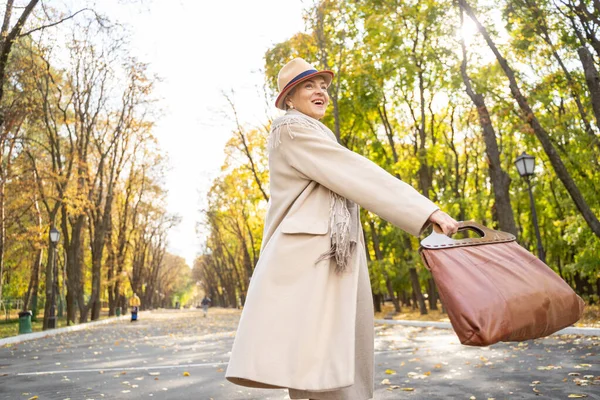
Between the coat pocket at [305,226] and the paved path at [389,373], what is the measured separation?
3.29m

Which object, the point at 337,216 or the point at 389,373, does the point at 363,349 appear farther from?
the point at 389,373

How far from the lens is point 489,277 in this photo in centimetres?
230

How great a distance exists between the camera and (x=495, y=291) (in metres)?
2.24

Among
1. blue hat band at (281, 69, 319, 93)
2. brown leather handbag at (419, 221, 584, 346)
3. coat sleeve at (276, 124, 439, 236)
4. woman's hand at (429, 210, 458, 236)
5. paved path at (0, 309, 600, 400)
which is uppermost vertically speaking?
blue hat band at (281, 69, 319, 93)

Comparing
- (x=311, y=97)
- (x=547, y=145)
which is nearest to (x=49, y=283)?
(x=547, y=145)

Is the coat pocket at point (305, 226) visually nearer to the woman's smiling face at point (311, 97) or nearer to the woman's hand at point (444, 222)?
the woman's hand at point (444, 222)

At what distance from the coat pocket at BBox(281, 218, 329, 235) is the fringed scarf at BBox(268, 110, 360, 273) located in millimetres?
38

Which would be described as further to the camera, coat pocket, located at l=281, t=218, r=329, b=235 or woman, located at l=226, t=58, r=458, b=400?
coat pocket, located at l=281, t=218, r=329, b=235

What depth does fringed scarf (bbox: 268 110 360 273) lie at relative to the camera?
2643 millimetres

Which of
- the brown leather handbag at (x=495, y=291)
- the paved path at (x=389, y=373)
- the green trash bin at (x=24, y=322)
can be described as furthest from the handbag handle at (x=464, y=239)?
the green trash bin at (x=24, y=322)

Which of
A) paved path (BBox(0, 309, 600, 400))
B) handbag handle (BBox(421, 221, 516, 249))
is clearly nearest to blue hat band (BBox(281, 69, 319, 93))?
handbag handle (BBox(421, 221, 516, 249))

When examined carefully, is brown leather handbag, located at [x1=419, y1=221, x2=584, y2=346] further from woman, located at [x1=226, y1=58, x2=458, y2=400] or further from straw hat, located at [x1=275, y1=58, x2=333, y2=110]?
straw hat, located at [x1=275, y1=58, x2=333, y2=110]

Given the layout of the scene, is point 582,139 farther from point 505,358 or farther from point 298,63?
point 298,63

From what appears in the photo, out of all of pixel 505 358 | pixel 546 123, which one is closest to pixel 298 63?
pixel 505 358
